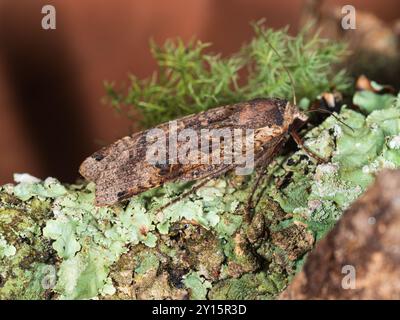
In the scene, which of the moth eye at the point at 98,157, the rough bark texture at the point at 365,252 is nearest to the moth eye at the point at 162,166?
the moth eye at the point at 98,157

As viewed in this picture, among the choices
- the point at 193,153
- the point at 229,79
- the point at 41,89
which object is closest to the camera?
the point at 193,153

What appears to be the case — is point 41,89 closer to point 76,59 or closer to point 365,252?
point 76,59

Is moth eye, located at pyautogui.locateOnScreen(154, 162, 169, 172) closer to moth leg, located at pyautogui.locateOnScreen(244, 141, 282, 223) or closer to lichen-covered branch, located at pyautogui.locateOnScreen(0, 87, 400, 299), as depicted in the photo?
lichen-covered branch, located at pyautogui.locateOnScreen(0, 87, 400, 299)

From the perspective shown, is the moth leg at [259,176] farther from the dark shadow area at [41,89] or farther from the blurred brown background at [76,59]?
the dark shadow area at [41,89]

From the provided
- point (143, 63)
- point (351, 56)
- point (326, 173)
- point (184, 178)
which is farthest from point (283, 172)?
point (143, 63)

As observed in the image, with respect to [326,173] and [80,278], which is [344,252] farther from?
[80,278]

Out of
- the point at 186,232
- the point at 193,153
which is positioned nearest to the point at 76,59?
the point at 193,153
